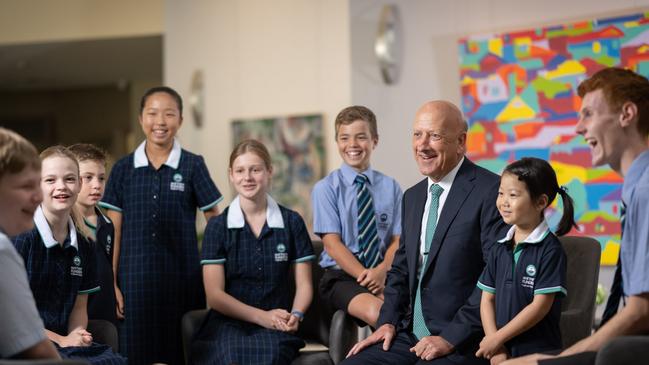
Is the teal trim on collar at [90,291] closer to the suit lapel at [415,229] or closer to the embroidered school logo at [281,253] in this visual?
the embroidered school logo at [281,253]

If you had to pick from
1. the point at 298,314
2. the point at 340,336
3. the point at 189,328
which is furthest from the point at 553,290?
the point at 189,328

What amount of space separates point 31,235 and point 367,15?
3893mm

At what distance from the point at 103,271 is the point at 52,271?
50cm

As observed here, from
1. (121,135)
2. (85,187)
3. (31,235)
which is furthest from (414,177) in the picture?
(121,135)

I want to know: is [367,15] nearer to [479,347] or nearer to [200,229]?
[200,229]

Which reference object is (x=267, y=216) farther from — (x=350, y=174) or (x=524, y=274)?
(x=524, y=274)

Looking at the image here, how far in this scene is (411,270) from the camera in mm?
3447

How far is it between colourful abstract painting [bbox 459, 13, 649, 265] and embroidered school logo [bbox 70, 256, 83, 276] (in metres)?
3.48

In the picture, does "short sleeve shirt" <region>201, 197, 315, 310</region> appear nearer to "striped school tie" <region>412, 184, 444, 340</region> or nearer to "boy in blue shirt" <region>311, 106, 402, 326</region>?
"boy in blue shirt" <region>311, 106, 402, 326</region>

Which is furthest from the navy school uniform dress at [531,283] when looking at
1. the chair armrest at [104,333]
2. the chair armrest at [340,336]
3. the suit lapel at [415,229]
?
the chair armrest at [104,333]

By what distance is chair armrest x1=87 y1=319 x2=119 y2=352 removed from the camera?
3480mm

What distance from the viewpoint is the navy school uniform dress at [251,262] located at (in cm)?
376

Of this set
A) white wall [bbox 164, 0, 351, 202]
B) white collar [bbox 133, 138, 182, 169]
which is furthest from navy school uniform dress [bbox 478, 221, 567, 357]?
white wall [bbox 164, 0, 351, 202]

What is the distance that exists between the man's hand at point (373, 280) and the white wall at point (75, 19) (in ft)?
18.8
